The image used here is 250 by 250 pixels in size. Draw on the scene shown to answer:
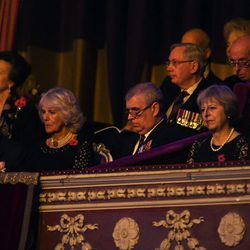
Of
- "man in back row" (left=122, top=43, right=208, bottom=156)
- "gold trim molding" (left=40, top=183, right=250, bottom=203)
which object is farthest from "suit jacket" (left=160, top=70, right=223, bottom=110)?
"gold trim molding" (left=40, top=183, right=250, bottom=203)

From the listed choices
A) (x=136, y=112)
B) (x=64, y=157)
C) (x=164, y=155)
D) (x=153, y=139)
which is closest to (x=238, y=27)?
(x=136, y=112)

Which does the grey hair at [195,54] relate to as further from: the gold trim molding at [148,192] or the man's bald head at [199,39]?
the gold trim molding at [148,192]

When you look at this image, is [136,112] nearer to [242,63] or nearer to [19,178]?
[242,63]

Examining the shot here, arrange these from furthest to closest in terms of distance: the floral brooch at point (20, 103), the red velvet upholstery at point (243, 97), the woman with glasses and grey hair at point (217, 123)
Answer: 1. the floral brooch at point (20, 103)
2. the red velvet upholstery at point (243, 97)
3. the woman with glasses and grey hair at point (217, 123)

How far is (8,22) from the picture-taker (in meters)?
8.33

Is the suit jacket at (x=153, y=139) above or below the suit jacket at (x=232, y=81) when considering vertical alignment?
below

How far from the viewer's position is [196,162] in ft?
19.7

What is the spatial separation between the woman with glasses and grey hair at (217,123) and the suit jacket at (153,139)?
1.38ft

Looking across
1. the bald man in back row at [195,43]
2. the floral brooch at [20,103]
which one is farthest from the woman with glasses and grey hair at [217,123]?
the floral brooch at [20,103]

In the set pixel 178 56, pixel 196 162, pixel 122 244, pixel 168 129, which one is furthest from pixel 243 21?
pixel 122 244

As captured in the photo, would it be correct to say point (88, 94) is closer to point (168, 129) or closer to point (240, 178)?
point (168, 129)

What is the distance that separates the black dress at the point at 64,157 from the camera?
6625mm

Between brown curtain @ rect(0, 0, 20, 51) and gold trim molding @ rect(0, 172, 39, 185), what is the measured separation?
2.05 m

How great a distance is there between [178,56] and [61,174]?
1.17 m
